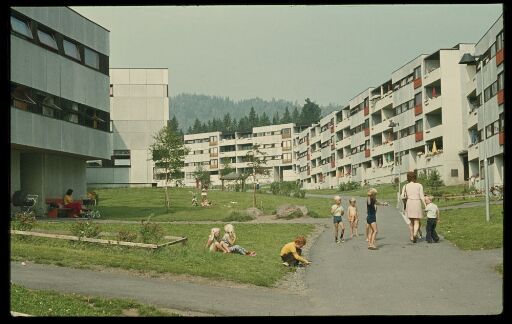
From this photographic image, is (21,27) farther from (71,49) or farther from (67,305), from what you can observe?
(67,305)

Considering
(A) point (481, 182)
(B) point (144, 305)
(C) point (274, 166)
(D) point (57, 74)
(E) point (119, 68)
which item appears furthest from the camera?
(C) point (274, 166)

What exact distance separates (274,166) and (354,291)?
146063mm

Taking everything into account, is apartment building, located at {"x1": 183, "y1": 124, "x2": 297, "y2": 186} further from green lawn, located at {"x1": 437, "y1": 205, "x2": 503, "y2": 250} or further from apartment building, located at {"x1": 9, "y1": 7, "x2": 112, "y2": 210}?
green lawn, located at {"x1": 437, "y1": 205, "x2": 503, "y2": 250}

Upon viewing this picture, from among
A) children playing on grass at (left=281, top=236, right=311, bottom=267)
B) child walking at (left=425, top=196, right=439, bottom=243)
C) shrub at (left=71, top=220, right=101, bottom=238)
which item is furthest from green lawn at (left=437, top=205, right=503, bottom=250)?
shrub at (left=71, top=220, right=101, bottom=238)

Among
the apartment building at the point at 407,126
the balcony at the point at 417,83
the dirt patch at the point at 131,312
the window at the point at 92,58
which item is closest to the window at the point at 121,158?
the apartment building at the point at 407,126

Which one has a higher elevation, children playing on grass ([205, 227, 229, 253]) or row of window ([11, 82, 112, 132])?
row of window ([11, 82, 112, 132])

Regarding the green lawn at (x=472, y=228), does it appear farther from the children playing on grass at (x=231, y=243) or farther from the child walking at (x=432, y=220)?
the children playing on grass at (x=231, y=243)

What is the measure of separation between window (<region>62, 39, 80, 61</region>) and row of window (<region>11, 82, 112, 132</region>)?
8.21ft

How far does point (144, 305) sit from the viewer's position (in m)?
11.7

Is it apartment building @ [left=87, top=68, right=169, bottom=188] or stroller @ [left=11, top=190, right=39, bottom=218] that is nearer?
stroller @ [left=11, top=190, right=39, bottom=218]

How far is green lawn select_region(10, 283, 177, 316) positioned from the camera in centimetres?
1094

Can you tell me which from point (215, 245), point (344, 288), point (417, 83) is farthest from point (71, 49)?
point (417, 83)
